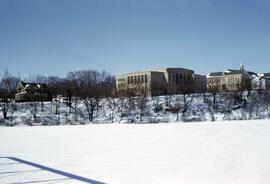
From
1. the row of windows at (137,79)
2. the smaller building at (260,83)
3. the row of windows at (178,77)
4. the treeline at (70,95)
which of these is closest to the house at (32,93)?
the treeline at (70,95)

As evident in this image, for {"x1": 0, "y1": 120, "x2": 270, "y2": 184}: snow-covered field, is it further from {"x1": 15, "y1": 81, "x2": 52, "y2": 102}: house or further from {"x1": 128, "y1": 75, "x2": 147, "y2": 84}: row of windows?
{"x1": 128, "y1": 75, "x2": 147, "y2": 84}: row of windows

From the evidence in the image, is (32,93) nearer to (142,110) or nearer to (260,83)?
(142,110)

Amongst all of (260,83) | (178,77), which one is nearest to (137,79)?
(178,77)

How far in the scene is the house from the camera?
2041 inches

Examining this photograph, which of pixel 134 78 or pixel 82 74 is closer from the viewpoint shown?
pixel 82 74

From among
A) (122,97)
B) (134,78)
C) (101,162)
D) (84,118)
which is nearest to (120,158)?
(101,162)

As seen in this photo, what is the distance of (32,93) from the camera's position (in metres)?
52.8

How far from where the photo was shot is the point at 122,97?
43.6 m

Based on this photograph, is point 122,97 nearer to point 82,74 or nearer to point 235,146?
point 82,74

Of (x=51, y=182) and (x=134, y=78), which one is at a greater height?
(x=134, y=78)

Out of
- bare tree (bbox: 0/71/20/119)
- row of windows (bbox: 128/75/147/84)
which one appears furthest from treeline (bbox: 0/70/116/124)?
row of windows (bbox: 128/75/147/84)

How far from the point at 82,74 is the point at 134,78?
2282 cm

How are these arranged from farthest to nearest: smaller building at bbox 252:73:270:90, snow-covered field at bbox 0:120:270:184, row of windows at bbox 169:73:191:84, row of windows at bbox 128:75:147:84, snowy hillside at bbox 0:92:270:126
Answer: row of windows at bbox 169:73:191:84 → row of windows at bbox 128:75:147:84 → smaller building at bbox 252:73:270:90 → snowy hillside at bbox 0:92:270:126 → snow-covered field at bbox 0:120:270:184

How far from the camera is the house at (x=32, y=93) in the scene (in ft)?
170
